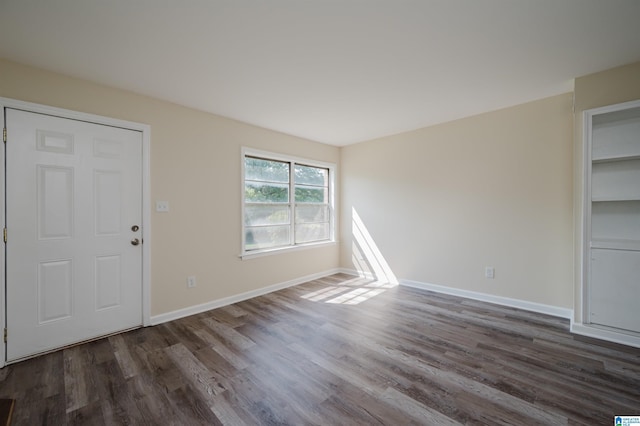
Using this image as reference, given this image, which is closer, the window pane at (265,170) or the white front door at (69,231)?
the white front door at (69,231)

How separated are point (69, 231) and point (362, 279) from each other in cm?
405

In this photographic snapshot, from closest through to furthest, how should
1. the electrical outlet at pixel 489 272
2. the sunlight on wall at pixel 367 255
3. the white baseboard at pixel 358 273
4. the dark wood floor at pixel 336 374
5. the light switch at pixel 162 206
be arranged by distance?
1. the dark wood floor at pixel 336 374
2. the light switch at pixel 162 206
3. the electrical outlet at pixel 489 272
4. the sunlight on wall at pixel 367 255
5. the white baseboard at pixel 358 273

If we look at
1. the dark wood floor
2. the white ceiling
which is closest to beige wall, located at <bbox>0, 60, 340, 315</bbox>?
the white ceiling

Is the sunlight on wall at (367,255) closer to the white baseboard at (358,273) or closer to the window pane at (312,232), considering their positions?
the white baseboard at (358,273)

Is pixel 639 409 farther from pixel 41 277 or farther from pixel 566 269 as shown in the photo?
pixel 41 277

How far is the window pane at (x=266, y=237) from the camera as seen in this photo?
3.95 metres

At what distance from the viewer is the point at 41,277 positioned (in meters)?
2.35

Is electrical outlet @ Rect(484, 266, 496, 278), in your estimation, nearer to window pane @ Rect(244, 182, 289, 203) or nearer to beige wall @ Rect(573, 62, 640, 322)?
beige wall @ Rect(573, 62, 640, 322)

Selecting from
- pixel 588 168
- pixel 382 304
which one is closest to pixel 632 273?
pixel 588 168

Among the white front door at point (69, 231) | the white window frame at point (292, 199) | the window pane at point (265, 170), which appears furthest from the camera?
the window pane at point (265, 170)

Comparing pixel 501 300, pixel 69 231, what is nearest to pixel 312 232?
pixel 501 300

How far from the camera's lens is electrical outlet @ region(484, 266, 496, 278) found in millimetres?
3533

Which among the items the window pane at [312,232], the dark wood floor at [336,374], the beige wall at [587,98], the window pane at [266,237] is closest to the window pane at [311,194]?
the window pane at [312,232]

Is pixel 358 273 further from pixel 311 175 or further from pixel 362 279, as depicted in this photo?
pixel 311 175
